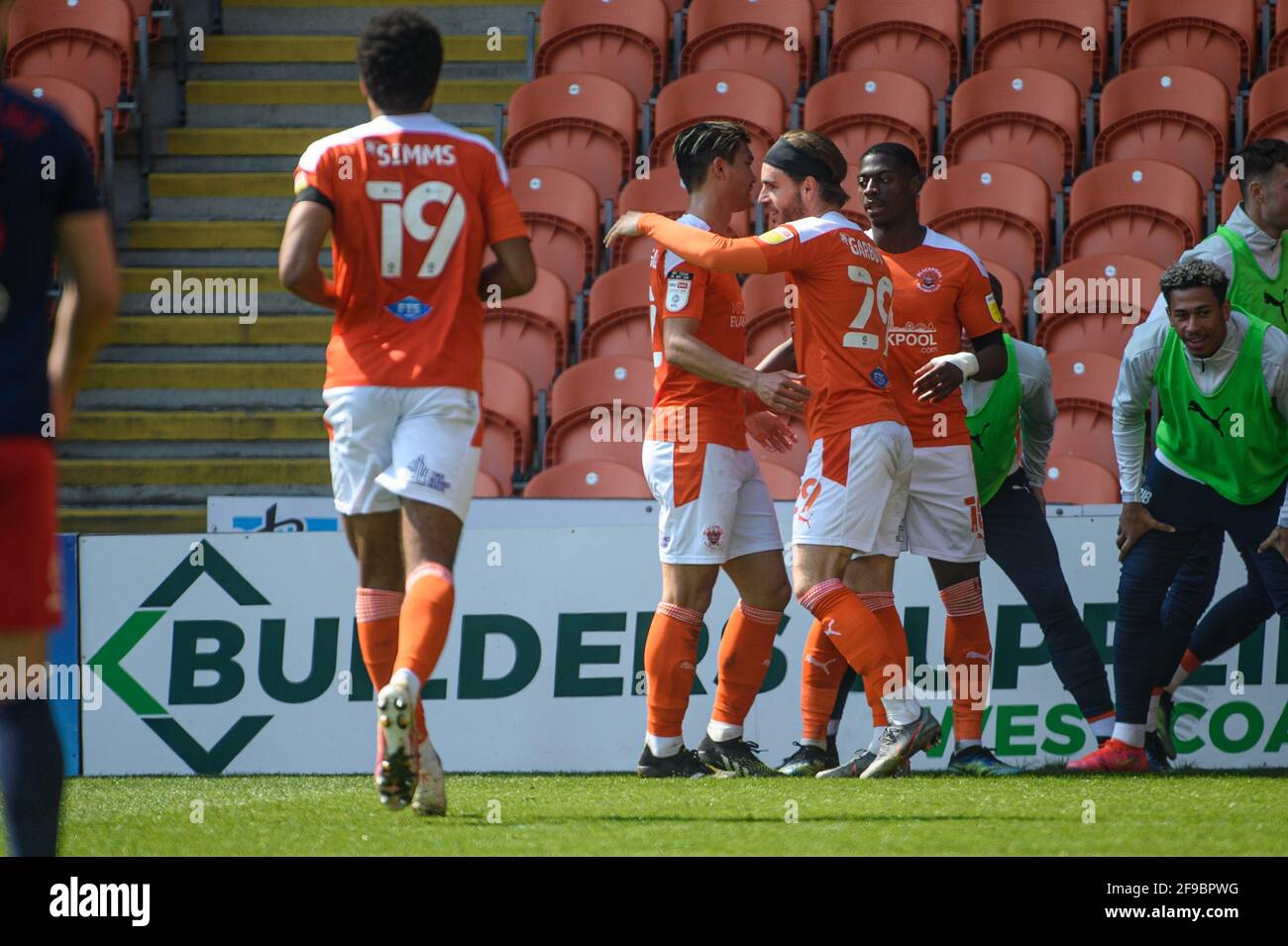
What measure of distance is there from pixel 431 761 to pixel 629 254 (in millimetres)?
6532

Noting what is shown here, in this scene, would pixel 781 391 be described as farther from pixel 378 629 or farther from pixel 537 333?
pixel 537 333

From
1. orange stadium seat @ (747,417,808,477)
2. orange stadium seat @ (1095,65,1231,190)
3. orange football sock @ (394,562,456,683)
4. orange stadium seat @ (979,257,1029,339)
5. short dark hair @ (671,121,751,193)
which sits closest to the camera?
orange football sock @ (394,562,456,683)

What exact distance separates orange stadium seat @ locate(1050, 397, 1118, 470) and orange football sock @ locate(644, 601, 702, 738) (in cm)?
378

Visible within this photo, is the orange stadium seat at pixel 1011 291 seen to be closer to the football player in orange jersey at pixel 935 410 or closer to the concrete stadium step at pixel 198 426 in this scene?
the football player in orange jersey at pixel 935 410

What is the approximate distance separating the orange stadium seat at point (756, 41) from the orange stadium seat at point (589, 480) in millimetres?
4243

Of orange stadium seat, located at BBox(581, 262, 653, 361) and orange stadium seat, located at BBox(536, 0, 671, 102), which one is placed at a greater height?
orange stadium seat, located at BBox(536, 0, 671, 102)

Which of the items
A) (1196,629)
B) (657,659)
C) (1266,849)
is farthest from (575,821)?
(1196,629)

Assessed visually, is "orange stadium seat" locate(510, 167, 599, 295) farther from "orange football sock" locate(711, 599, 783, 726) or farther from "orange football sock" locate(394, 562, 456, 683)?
"orange football sock" locate(394, 562, 456, 683)

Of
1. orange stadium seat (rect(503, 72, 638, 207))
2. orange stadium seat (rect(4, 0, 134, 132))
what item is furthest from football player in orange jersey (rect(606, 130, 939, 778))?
orange stadium seat (rect(4, 0, 134, 132))

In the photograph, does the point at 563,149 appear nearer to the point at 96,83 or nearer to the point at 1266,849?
the point at 96,83

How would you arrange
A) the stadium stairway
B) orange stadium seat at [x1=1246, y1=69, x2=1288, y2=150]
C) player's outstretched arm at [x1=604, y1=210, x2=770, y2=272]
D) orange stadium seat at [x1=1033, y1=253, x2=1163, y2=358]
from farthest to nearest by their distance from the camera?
1. orange stadium seat at [x1=1246, y1=69, x2=1288, y2=150]
2. the stadium stairway
3. orange stadium seat at [x1=1033, y1=253, x2=1163, y2=358]
4. player's outstretched arm at [x1=604, y1=210, x2=770, y2=272]

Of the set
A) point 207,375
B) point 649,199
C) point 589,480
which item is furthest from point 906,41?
point 207,375

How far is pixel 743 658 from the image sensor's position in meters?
5.84

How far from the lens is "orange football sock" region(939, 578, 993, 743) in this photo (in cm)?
607
